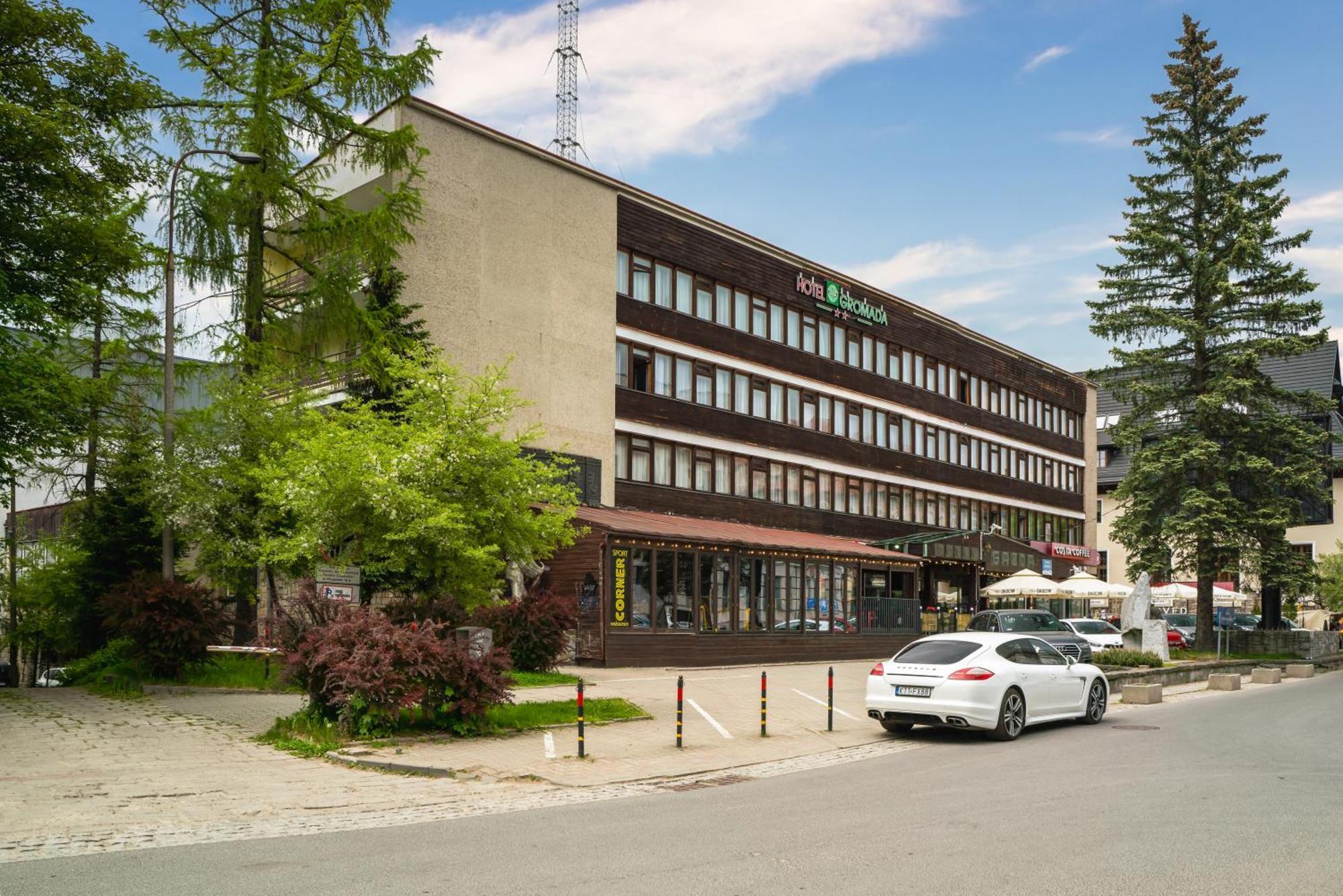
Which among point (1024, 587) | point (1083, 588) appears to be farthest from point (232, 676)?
point (1083, 588)

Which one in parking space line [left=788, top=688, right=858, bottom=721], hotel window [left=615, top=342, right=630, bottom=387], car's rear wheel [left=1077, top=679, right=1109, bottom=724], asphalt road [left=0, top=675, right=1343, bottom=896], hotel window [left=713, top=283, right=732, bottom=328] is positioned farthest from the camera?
hotel window [left=713, top=283, right=732, bottom=328]

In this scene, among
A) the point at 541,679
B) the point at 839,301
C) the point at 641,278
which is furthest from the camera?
the point at 839,301

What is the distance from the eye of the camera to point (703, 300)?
40.2m

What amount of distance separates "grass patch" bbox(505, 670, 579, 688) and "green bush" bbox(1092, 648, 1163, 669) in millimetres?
14312

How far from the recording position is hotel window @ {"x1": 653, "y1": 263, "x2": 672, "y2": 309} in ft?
126

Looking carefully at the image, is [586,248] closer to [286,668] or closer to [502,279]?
[502,279]

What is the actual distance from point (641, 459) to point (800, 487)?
9.05 metres

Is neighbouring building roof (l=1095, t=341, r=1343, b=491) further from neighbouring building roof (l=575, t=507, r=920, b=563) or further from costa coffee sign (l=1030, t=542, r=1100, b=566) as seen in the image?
neighbouring building roof (l=575, t=507, r=920, b=563)

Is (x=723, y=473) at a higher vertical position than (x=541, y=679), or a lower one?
higher

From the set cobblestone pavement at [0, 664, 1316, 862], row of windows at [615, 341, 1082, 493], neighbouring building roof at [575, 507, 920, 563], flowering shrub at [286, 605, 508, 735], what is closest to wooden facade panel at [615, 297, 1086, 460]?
row of windows at [615, 341, 1082, 493]

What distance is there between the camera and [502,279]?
3356 centimetres

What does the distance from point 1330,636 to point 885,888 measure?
4698 centimetres

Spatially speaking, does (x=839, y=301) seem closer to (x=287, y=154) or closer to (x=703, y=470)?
(x=703, y=470)

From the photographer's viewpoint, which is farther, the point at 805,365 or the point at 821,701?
the point at 805,365
